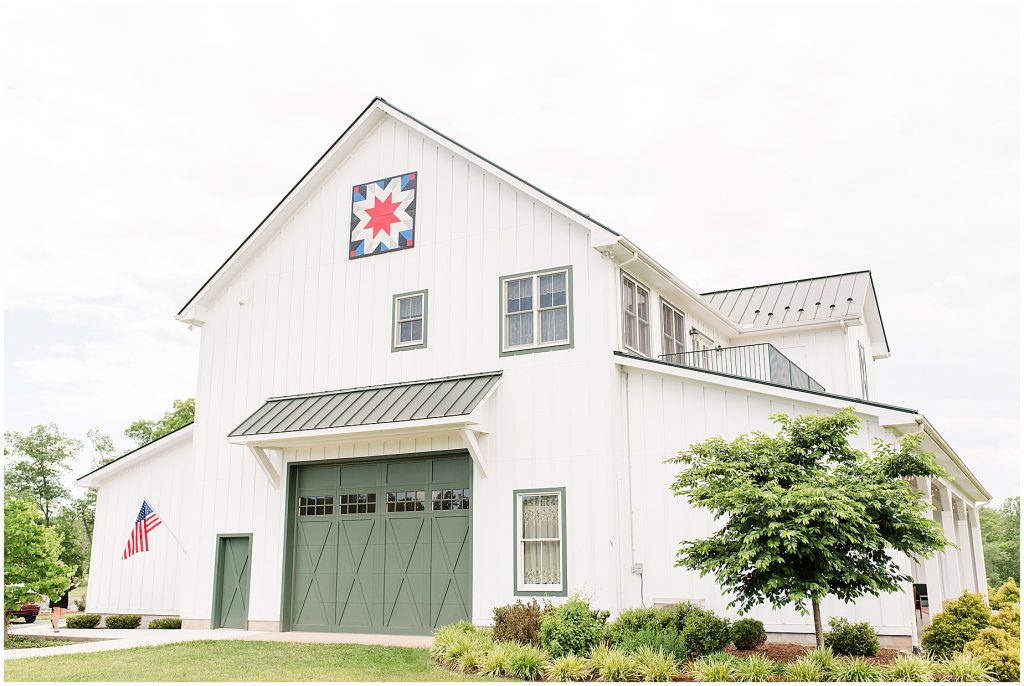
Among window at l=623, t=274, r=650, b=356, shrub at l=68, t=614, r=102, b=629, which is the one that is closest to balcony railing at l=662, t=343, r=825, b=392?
window at l=623, t=274, r=650, b=356

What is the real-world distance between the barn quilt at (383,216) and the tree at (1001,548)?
33755 millimetres

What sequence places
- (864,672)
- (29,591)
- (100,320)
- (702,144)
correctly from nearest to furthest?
1. (864,672)
2. (29,591)
3. (702,144)
4. (100,320)

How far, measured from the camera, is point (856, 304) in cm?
2488

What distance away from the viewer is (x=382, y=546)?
1775cm

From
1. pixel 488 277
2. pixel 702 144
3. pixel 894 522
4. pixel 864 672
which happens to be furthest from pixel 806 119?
pixel 864 672

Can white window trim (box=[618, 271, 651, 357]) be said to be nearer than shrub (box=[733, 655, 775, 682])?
No

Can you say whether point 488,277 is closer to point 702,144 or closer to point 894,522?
point 894,522

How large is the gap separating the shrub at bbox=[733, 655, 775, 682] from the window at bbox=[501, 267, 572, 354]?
22.9ft

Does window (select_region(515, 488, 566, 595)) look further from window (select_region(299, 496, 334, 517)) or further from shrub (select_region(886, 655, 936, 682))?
shrub (select_region(886, 655, 936, 682))

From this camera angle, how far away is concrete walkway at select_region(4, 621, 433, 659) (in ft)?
50.5

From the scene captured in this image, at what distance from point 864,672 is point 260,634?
38.5 ft

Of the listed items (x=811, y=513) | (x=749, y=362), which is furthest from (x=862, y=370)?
(x=811, y=513)

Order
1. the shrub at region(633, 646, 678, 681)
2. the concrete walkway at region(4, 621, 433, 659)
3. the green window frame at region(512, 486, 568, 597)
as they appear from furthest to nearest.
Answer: the green window frame at region(512, 486, 568, 597), the concrete walkway at region(4, 621, 433, 659), the shrub at region(633, 646, 678, 681)

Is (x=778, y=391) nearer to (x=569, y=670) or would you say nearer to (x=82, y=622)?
(x=569, y=670)
